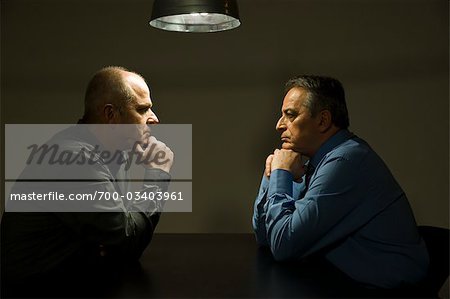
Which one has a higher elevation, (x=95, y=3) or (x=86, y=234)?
(x=95, y=3)

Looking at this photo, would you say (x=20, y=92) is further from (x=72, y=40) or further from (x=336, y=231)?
(x=336, y=231)

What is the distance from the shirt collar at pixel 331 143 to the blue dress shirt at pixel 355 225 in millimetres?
160

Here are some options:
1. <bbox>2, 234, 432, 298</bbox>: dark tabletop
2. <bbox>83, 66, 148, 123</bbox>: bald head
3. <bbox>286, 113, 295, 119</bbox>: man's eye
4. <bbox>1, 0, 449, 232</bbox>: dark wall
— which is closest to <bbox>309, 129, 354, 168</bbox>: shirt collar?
<bbox>286, 113, 295, 119</bbox>: man's eye

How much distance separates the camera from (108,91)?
1.90m

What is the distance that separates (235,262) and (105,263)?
1.30 feet

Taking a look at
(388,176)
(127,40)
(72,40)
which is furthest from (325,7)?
(388,176)

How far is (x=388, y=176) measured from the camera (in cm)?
190

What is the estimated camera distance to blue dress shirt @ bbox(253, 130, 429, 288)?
180cm

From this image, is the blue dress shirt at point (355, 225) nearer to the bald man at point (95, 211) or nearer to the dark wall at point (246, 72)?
the bald man at point (95, 211)

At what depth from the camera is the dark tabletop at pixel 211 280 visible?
5.01 ft

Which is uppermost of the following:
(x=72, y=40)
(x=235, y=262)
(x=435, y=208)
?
(x=72, y=40)

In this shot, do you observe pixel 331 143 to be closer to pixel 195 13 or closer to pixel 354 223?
pixel 354 223

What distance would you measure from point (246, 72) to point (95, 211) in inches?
92.0

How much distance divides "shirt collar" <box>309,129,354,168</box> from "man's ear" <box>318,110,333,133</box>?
0.03m
